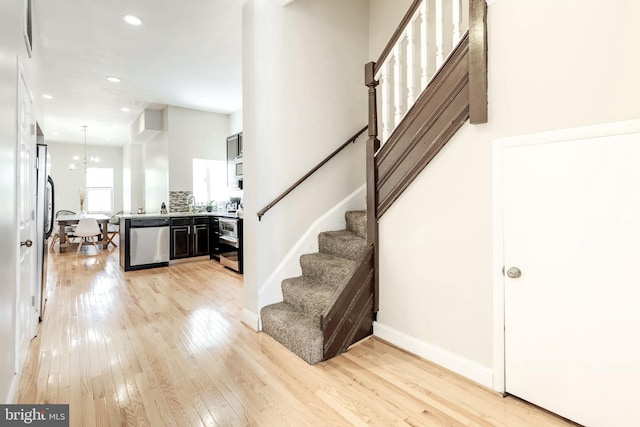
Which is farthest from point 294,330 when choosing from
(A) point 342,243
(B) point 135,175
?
(B) point 135,175

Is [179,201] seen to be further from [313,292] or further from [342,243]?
[313,292]

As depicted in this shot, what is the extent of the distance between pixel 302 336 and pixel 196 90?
17.5ft

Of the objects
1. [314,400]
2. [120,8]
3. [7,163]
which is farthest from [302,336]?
[120,8]

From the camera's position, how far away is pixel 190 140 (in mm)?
7254

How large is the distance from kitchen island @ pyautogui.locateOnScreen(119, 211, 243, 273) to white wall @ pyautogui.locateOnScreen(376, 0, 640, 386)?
3.43 metres

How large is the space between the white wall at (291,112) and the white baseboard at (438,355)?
1282mm

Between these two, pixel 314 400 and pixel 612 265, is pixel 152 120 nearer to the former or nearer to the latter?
pixel 314 400

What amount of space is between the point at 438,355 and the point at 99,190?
43.8 ft

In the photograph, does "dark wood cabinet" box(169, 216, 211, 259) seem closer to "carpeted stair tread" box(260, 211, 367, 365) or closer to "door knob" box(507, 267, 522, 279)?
"carpeted stair tread" box(260, 211, 367, 365)

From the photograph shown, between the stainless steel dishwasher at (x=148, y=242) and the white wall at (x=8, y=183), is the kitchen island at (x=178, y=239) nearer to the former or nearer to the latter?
the stainless steel dishwasher at (x=148, y=242)

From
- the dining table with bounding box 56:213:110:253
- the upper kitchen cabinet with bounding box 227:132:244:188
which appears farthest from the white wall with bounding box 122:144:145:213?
the upper kitchen cabinet with bounding box 227:132:244:188

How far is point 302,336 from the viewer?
2.65 m

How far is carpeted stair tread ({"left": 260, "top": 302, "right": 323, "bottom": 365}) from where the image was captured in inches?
101

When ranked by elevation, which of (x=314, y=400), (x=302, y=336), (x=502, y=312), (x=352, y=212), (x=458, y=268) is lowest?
(x=314, y=400)
